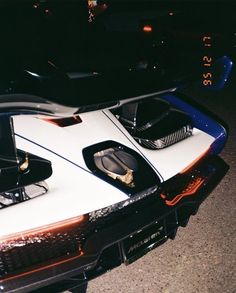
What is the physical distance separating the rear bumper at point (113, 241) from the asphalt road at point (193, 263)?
1.43ft

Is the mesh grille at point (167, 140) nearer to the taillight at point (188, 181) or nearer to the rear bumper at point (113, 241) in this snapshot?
the taillight at point (188, 181)

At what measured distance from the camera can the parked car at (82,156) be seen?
4.11 ft

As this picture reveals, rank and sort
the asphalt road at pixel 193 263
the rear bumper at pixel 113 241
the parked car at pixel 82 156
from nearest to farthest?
the parked car at pixel 82 156 → the rear bumper at pixel 113 241 → the asphalt road at pixel 193 263

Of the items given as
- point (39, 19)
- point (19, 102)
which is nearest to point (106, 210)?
point (19, 102)

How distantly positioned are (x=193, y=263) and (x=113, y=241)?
1.02m

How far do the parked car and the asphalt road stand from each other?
17.3 inches

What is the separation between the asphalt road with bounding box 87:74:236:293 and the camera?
7.03 ft

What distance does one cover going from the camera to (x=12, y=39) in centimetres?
148

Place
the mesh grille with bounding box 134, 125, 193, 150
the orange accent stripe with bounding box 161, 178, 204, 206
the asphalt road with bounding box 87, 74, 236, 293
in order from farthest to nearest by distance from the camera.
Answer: the asphalt road with bounding box 87, 74, 236, 293 → the mesh grille with bounding box 134, 125, 193, 150 → the orange accent stripe with bounding box 161, 178, 204, 206
